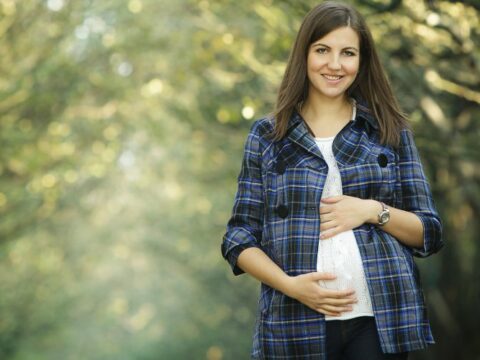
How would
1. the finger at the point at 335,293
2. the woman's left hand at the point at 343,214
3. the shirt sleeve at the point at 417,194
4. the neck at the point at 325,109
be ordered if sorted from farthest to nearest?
1. the neck at the point at 325,109
2. the shirt sleeve at the point at 417,194
3. the woman's left hand at the point at 343,214
4. the finger at the point at 335,293

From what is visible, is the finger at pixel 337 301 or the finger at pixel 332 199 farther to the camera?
the finger at pixel 332 199

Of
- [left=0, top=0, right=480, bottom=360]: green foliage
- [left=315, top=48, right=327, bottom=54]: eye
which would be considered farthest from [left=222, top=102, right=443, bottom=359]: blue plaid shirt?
[left=0, top=0, right=480, bottom=360]: green foliage

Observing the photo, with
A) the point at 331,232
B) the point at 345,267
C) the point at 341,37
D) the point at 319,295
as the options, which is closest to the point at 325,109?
the point at 341,37

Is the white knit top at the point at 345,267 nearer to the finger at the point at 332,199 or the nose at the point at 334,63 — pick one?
the finger at the point at 332,199

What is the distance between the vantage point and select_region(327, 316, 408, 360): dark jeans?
11.5 feet

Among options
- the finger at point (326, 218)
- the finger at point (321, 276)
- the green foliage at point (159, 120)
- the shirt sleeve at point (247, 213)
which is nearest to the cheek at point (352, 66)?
the shirt sleeve at point (247, 213)

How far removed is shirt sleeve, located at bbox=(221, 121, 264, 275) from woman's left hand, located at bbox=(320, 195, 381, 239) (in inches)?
10.1

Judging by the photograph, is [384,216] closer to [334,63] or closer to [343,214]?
[343,214]

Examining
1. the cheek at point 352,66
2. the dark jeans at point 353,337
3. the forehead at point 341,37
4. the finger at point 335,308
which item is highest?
the forehead at point 341,37

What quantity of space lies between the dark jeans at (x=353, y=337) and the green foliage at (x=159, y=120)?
447 centimetres

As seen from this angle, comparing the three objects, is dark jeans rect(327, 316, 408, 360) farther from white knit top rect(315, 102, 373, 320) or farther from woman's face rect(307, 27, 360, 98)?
woman's face rect(307, 27, 360, 98)

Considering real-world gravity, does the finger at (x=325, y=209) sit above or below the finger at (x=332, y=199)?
below

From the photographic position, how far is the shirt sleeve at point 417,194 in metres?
3.72

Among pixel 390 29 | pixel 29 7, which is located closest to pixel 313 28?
pixel 390 29
